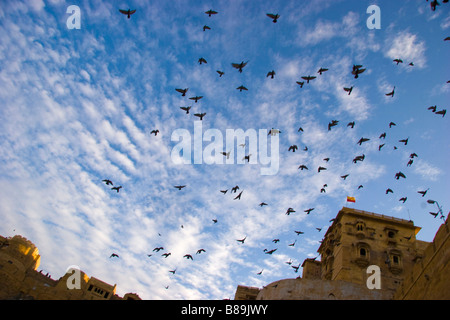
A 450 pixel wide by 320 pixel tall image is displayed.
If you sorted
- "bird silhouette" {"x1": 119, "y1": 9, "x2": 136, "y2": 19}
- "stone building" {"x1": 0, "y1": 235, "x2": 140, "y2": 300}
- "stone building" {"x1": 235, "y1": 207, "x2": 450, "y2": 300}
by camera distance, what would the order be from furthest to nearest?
1. "stone building" {"x1": 0, "y1": 235, "x2": 140, "y2": 300}
2. "stone building" {"x1": 235, "y1": 207, "x2": 450, "y2": 300}
3. "bird silhouette" {"x1": 119, "y1": 9, "x2": 136, "y2": 19}

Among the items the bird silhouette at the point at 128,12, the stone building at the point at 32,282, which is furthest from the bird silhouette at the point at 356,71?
the stone building at the point at 32,282

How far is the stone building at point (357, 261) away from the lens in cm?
2473

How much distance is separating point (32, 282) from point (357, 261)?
4239 cm

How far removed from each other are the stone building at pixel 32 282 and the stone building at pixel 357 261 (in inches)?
833

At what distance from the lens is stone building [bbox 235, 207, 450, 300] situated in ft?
81.1

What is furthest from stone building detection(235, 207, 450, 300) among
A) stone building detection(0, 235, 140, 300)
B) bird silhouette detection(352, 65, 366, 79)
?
stone building detection(0, 235, 140, 300)

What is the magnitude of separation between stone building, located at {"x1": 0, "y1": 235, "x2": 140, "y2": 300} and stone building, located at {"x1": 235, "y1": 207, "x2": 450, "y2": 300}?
21.2 m

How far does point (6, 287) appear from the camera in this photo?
119ft

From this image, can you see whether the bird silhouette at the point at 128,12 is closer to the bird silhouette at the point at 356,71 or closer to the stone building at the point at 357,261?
the bird silhouette at the point at 356,71

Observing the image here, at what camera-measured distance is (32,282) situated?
39031mm

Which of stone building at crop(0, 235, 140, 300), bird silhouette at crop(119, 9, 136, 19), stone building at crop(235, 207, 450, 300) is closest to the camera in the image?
Result: bird silhouette at crop(119, 9, 136, 19)

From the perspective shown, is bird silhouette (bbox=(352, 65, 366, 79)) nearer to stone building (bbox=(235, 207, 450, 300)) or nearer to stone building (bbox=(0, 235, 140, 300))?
stone building (bbox=(235, 207, 450, 300))
